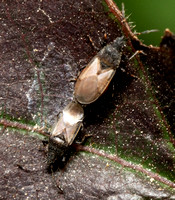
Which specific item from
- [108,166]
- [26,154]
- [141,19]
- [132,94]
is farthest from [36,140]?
[141,19]

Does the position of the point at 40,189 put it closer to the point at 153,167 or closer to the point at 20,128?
the point at 20,128

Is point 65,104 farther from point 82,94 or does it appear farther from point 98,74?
point 98,74

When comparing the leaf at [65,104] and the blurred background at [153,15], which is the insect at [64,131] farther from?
the blurred background at [153,15]

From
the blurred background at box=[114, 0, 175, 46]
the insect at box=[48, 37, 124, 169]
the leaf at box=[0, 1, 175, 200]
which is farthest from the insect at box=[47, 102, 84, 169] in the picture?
the blurred background at box=[114, 0, 175, 46]

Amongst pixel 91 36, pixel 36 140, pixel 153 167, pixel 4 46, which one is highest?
pixel 91 36

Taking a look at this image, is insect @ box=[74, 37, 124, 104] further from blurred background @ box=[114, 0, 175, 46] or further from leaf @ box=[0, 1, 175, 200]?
blurred background @ box=[114, 0, 175, 46]

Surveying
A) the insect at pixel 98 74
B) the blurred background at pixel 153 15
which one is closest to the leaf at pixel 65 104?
the insect at pixel 98 74
